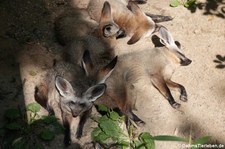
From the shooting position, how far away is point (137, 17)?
5848mm

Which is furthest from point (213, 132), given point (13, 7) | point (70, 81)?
point (13, 7)

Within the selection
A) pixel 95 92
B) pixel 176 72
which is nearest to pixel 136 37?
pixel 176 72

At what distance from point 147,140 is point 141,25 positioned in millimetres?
1921

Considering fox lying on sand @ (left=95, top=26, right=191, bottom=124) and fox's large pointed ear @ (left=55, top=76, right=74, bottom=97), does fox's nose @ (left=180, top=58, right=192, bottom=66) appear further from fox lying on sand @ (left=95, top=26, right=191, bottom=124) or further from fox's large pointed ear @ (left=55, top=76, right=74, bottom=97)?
fox's large pointed ear @ (left=55, top=76, right=74, bottom=97)

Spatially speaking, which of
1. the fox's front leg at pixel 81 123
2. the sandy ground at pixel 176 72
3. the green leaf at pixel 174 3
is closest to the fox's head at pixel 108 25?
the sandy ground at pixel 176 72

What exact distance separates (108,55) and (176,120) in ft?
4.00

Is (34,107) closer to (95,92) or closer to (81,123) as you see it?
(81,123)

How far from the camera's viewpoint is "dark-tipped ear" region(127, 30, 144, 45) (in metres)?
5.59

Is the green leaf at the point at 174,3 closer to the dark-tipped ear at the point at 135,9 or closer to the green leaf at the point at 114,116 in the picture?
the dark-tipped ear at the point at 135,9

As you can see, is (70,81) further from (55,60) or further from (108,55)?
(108,55)

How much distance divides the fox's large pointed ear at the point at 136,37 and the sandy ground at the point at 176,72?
1.32ft

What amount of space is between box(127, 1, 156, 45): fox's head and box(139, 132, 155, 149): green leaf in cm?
152

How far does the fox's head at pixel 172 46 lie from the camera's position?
5312 millimetres

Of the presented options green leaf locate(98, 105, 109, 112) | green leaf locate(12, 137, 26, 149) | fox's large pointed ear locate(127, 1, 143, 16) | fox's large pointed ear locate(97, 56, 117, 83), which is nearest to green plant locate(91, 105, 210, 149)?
green leaf locate(98, 105, 109, 112)
